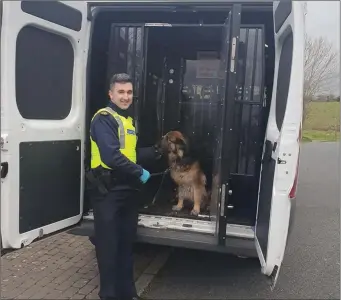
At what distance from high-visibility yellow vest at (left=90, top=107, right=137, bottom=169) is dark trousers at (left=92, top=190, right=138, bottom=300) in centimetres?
29

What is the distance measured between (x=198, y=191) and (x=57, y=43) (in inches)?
92.3

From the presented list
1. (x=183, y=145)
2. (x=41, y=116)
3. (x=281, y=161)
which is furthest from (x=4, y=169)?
(x=183, y=145)

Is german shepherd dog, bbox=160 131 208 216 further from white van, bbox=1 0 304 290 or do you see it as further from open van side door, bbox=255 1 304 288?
open van side door, bbox=255 1 304 288

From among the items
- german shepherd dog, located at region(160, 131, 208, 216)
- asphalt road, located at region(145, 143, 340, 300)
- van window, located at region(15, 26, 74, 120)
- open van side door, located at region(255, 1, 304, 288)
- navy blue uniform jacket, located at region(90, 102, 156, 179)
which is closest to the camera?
open van side door, located at region(255, 1, 304, 288)

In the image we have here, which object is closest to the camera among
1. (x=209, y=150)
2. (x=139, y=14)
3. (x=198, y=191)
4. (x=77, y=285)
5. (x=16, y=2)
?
(x=16, y=2)

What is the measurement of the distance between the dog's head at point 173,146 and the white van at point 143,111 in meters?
0.32

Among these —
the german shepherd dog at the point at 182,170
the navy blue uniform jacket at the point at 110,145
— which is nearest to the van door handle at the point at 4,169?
the navy blue uniform jacket at the point at 110,145

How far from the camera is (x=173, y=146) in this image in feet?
15.8

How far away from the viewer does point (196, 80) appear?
5.98 metres

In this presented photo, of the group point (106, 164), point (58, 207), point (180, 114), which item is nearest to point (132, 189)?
point (106, 164)

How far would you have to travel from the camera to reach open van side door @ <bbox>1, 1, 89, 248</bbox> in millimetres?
2917

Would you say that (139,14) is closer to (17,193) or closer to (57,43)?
(57,43)

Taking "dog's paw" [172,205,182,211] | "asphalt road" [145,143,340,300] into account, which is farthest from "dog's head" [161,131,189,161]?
"asphalt road" [145,143,340,300]

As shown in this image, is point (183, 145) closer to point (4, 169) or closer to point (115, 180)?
point (115, 180)
